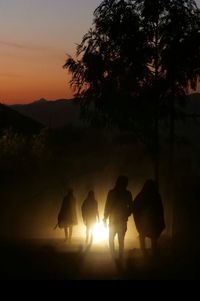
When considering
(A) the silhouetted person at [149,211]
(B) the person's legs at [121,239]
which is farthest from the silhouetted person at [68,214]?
(A) the silhouetted person at [149,211]

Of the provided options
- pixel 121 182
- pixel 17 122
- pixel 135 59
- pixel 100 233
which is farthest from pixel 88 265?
pixel 17 122

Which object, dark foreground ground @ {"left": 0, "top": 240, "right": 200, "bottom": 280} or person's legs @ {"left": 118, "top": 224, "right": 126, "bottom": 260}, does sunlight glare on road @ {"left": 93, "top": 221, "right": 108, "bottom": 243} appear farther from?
person's legs @ {"left": 118, "top": 224, "right": 126, "bottom": 260}

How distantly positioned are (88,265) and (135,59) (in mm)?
16011

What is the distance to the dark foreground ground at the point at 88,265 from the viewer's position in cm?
1539

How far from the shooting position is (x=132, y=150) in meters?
59.2

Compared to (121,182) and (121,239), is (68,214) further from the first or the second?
(121,182)

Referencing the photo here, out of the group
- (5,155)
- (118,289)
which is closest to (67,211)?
(118,289)

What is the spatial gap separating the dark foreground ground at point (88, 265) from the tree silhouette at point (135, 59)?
42.9 feet

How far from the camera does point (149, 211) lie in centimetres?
1714

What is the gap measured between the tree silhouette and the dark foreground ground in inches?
515

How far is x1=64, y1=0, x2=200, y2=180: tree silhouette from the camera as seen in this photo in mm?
30812

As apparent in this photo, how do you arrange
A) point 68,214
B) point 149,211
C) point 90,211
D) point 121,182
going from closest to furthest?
point 121,182, point 149,211, point 90,211, point 68,214

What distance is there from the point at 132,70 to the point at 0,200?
8559mm

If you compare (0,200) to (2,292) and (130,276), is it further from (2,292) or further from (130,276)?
(2,292)
